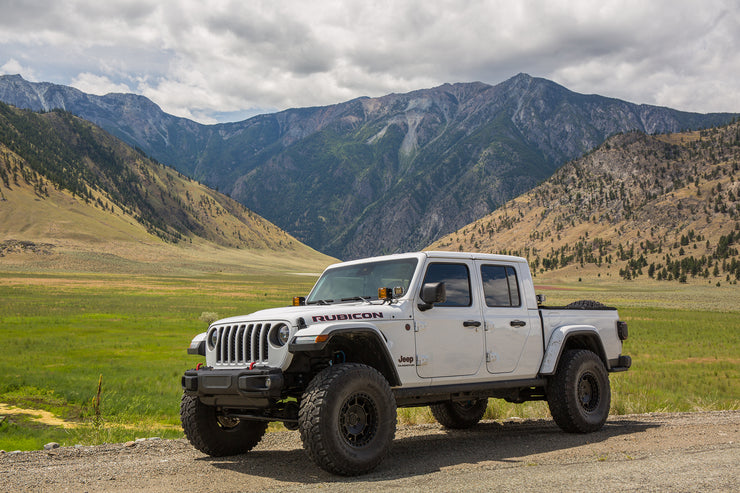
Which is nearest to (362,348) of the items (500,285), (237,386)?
(237,386)

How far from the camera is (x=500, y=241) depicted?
198 m

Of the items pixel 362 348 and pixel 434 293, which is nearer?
pixel 434 293

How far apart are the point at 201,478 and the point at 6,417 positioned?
40.3ft

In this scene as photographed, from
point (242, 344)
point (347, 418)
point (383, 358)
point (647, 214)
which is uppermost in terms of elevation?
point (647, 214)

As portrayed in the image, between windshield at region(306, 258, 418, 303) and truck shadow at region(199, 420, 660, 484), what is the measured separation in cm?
228

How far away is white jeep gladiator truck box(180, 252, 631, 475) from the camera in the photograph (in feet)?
24.7

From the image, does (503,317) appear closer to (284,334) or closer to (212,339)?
(284,334)

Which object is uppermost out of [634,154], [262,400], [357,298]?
[634,154]

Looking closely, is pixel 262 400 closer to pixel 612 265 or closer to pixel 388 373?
pixel 388 373

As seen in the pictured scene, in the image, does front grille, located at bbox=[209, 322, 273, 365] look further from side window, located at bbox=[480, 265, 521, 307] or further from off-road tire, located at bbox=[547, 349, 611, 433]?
off-road tire, located at bbox=[547, 349, 611, 433]

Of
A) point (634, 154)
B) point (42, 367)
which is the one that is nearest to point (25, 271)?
point (42, 367)

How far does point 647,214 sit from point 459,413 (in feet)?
531

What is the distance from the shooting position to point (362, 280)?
365 inches

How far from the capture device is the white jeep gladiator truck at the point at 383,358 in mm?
7516
